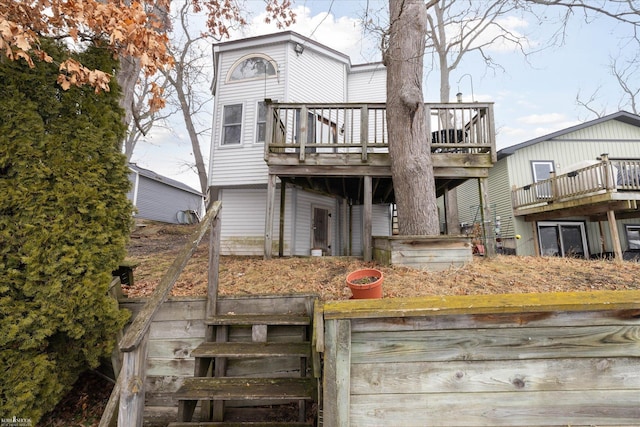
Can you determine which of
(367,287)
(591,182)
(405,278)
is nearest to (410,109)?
(405,278)

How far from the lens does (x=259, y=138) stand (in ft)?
30.4

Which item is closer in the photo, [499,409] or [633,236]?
[499,409]

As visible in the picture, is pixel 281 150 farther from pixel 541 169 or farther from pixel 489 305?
pixel 541 169

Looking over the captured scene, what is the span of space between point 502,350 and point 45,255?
329 cm

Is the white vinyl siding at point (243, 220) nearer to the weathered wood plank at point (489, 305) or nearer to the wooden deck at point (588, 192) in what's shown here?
the weathered wood plank at point (489, 305)

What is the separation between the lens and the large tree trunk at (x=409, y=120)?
5.28 meters

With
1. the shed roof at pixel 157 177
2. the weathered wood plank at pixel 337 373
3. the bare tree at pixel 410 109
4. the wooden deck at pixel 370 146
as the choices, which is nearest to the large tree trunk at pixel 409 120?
the bare tree at pixel 410 109

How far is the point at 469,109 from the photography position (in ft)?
21.5

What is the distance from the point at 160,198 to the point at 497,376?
20.5m

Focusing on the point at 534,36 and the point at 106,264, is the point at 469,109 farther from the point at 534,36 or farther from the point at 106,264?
the point at 106,264

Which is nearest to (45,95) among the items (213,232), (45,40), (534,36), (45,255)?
(45,40)

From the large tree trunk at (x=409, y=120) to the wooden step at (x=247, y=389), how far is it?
3560mm

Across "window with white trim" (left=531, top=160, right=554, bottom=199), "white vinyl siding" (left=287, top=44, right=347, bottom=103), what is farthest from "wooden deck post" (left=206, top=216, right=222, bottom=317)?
"window with white trim" (left=531, top=160, right=554, bottom=199)

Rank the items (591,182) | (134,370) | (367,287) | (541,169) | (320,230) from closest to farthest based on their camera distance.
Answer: (134,370), (367,287), (591,182), (320,230), (541,169)
